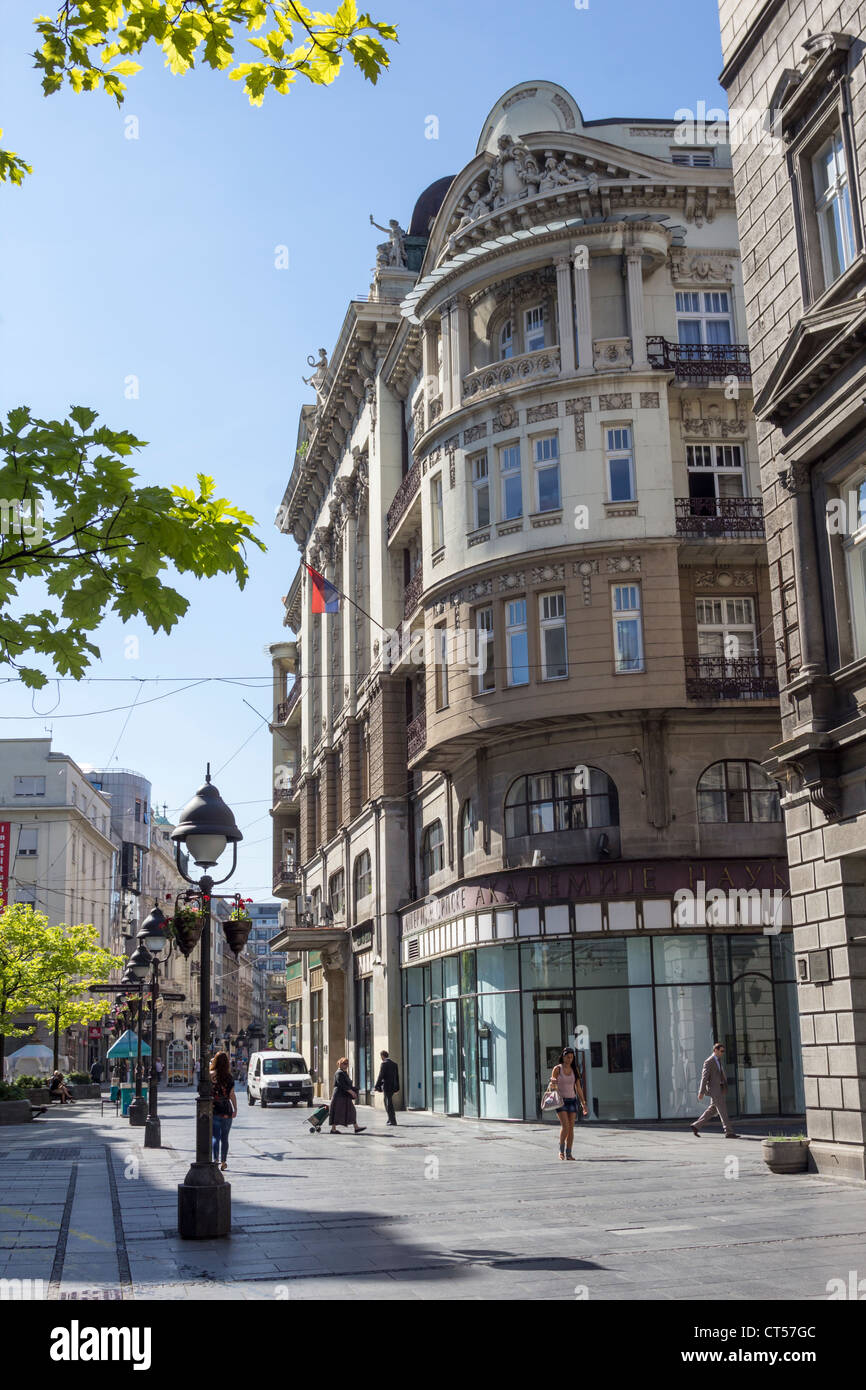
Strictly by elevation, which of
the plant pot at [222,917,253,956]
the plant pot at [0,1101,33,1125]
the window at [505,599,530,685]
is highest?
the window at [505,599,530,685]

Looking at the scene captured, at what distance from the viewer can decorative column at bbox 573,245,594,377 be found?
3234 centimetres

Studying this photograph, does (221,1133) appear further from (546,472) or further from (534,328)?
(534,328)

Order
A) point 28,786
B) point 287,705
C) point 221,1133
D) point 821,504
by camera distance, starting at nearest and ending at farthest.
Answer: point 821,504 < point 221,1133 < point 287,705 < point 28,786

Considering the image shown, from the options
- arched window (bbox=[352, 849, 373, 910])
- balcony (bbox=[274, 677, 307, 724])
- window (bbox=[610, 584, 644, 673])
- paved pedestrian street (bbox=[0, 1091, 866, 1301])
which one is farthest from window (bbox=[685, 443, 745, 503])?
balcony (bbox=[274, 677, 307, 724])

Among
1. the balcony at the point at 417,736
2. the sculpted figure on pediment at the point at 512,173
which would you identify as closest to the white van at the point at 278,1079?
the balcony at the point at 417,736

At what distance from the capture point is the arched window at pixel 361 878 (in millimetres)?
45844

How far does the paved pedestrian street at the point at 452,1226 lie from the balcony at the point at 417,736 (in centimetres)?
1400

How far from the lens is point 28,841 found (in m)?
95.2

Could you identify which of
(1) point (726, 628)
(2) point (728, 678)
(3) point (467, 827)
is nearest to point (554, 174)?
Answer: (1) point (726, 628)

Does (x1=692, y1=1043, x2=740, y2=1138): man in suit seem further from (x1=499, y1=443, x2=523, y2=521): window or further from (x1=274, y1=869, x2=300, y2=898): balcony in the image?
(x1=274, y1=869, x2=300, y2=898): balcony

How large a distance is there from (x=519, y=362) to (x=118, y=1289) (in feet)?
86.4

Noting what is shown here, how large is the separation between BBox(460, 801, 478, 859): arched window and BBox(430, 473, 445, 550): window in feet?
22.1

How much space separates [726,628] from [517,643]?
15.8 feet

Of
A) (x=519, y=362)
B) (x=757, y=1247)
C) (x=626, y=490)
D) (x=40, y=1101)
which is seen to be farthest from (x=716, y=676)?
(x=40, y=1101)
